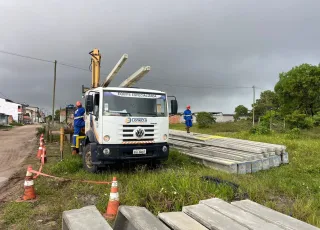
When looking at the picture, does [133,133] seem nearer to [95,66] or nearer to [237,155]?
[237,155]

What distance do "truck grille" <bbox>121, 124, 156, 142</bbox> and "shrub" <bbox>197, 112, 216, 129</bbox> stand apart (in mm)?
25225

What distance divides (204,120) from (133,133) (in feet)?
85.1

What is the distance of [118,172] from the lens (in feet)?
25.3

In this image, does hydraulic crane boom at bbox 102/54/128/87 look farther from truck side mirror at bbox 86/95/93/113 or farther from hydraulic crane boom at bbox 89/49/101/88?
truck side mirror at bbox 86/95/93/113

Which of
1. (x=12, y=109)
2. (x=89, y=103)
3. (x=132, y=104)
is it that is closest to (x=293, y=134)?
(x=132, y=104)

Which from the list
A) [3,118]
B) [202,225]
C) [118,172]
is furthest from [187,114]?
[3,118]

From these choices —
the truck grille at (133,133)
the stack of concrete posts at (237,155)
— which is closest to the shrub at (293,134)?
the stack of concrete posts at (237,155)

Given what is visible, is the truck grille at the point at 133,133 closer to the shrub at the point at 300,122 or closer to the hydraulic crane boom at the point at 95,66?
the hydraulic crane boom at the point at 95,66

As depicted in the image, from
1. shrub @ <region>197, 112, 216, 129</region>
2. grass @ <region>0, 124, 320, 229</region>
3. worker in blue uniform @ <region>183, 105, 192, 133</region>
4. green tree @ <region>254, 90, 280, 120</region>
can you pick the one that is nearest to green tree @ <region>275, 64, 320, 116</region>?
shrub @ <region>197, 112, 216, 129</region>

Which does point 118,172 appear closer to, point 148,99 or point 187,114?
point 148,99

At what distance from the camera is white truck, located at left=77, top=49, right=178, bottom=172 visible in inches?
281

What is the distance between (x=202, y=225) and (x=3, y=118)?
6360 cm

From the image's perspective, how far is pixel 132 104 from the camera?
294 inches

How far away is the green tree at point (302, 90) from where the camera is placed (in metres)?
31.4
